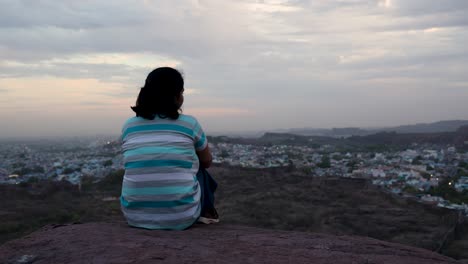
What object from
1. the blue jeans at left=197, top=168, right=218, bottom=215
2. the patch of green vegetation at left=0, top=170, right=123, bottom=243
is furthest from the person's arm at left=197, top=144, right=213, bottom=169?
the patch of green vegetation at left=0, top=170, right=123, bottom=243

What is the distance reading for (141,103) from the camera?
271 centimetres

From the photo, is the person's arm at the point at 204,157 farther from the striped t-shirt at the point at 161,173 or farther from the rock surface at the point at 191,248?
the rock surface at the point at 191,248

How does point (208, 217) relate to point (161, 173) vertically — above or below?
Result: below

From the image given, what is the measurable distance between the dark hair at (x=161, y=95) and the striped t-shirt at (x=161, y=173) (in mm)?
47

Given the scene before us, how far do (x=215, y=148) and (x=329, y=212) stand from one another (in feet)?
57.9

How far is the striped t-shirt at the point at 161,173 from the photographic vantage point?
8.25ft

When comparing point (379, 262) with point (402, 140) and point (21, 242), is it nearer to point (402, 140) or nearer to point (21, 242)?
point (21, 242)

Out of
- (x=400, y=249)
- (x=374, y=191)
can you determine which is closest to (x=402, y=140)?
(x=374, y=191)

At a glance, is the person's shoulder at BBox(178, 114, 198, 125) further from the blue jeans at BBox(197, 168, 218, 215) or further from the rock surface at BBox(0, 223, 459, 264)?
the rock surface at BBox(0, 223, 459, 264)

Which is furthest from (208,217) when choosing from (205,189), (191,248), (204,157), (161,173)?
(191,248)

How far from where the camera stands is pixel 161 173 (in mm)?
2510

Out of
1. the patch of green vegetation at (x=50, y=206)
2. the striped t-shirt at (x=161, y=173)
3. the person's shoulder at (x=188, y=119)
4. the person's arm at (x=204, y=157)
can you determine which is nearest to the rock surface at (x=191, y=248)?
the striped t-shirt at (x=161, y=173)

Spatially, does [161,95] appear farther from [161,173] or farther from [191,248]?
[191,248]

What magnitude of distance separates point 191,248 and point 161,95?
102cm
